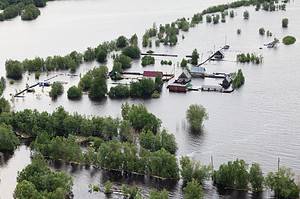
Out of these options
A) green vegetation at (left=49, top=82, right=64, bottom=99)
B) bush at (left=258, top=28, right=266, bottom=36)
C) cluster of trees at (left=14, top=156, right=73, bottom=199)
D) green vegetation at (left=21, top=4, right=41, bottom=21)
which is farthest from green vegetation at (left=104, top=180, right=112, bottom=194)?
green vegetation at (left=21, top=4, right=41, bottom=21)

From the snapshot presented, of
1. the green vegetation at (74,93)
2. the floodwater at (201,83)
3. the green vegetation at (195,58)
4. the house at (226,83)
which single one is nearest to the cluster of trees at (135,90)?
the floodwater at (201,83)

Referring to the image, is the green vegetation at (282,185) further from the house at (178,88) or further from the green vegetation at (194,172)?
the house at (178,88)

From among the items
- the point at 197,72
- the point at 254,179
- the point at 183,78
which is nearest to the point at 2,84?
the point at 183,78

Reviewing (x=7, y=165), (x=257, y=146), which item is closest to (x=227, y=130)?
(x=257, y=146)

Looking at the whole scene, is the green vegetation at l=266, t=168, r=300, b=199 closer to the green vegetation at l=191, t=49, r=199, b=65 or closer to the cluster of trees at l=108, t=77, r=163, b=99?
the cluster of trees at l=108, t=77, r=163, b=99

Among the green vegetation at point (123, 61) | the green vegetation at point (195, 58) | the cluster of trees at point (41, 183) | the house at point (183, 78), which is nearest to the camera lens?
the cluster of trees at point (41, 183)

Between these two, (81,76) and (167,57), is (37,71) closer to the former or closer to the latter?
(81,76)
